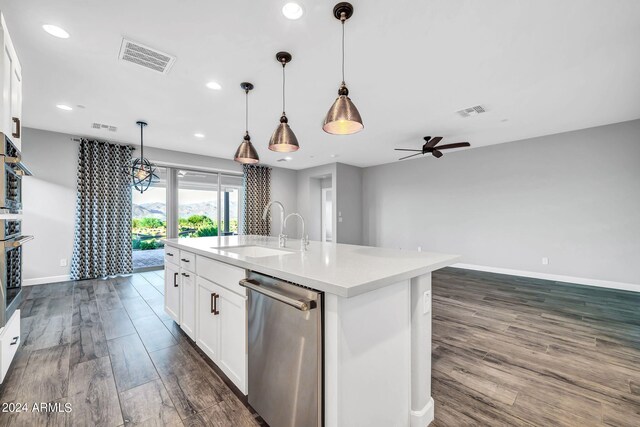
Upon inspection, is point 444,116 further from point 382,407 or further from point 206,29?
point 382,407

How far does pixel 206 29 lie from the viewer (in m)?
2.09

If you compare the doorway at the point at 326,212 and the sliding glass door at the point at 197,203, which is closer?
the sliding glass door at the point at 197,203

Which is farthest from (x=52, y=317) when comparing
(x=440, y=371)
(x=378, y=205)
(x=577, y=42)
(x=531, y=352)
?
(x=378, y=205)

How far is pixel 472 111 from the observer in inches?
147

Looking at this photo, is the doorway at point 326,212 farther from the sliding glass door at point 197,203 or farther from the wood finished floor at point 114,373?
the wood finished floor at point 114,373

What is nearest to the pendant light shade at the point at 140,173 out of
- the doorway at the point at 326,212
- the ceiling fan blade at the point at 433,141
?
the doorway at the point at 326,212

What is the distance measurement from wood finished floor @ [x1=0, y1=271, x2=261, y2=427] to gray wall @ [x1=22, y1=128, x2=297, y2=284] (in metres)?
1.61

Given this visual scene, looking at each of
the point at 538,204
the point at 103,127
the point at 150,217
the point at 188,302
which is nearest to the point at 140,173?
the point at 103,127

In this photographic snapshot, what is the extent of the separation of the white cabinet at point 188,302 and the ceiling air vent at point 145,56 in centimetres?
199

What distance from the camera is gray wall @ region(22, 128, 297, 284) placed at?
4.45 meters

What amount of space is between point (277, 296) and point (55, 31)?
2.79 metres

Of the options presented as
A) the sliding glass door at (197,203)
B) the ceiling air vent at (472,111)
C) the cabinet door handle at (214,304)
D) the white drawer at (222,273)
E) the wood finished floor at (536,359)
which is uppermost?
the ceiling air vent at (472,111)

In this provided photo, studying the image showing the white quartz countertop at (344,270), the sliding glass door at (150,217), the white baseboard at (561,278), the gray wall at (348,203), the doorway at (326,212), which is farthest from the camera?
the doorway at (326,212)

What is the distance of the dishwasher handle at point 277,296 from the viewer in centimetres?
116
